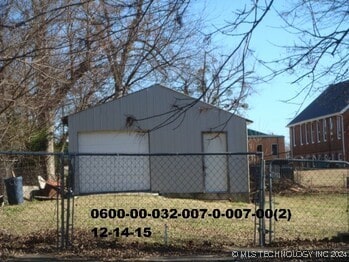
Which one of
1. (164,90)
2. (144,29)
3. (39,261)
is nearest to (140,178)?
(164,90)

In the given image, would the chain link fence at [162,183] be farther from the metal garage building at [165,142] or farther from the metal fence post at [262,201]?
the metal fence post at [262,201]

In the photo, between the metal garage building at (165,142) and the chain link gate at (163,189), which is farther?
the metal garage building at (165,142)

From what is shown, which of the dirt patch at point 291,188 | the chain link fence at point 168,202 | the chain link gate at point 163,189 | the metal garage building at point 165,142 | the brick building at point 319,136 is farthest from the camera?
the brick building at point 319,136

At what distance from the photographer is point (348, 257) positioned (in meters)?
7.16

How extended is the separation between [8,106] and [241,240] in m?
10.1

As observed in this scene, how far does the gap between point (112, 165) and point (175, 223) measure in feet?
25.9

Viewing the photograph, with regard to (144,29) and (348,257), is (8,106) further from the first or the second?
(348,257)

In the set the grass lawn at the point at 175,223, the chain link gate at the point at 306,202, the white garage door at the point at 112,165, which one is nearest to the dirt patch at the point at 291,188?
the chain link gate at the point at 306,202

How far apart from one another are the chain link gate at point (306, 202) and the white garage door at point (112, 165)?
497 centimetres

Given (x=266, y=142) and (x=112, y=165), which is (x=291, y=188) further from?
(x=266, y=142)

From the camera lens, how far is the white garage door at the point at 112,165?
1959 centimetres

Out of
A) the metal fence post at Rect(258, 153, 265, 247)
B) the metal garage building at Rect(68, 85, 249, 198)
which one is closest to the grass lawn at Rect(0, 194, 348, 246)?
the metal fence post at Rect(258, 153, 265, 247)

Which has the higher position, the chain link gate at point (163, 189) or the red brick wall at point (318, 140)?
the red brick wall at point (318, 140)

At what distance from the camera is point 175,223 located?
12.3m
